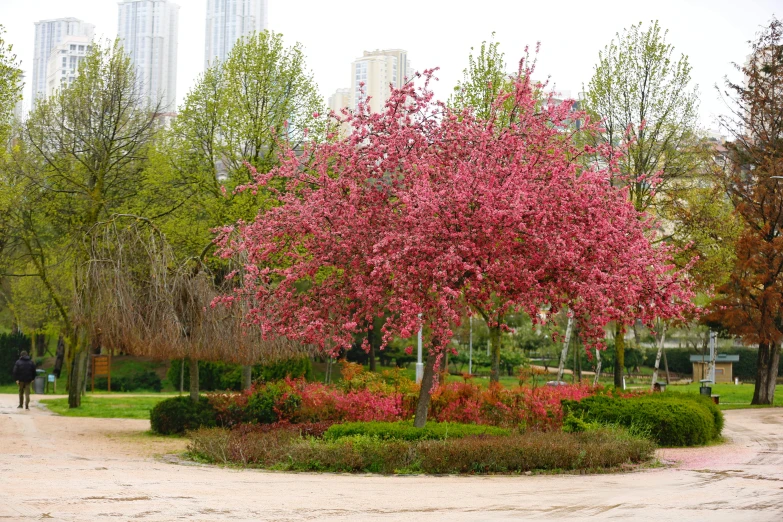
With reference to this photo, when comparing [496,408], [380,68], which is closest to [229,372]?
[496,408]

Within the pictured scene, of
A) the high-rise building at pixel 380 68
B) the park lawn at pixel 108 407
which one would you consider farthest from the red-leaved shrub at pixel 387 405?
the high-rise building at pixel 380 68

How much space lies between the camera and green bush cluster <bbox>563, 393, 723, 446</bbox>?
16781mm

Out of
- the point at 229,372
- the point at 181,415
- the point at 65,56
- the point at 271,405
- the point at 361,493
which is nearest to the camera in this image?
the point at 361,493

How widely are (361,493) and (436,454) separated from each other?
2450mm

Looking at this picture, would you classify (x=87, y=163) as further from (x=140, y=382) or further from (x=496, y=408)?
(x=496, y=408)

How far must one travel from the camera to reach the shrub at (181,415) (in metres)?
18.5

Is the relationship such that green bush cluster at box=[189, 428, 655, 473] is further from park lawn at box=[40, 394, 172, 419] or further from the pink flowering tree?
park lawn at box=[40, 394, 172, 419]

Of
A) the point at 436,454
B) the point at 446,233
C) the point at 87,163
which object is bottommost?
the point at 436,454

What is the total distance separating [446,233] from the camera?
510 inches

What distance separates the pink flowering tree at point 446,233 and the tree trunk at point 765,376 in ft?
56.4

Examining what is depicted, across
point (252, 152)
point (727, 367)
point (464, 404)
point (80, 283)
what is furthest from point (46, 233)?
point (727, 367)

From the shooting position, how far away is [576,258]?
12875mm

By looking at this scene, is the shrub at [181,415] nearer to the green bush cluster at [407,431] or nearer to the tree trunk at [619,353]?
the green bush cluster at [407,431]

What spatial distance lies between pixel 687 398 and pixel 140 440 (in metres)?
11.8
